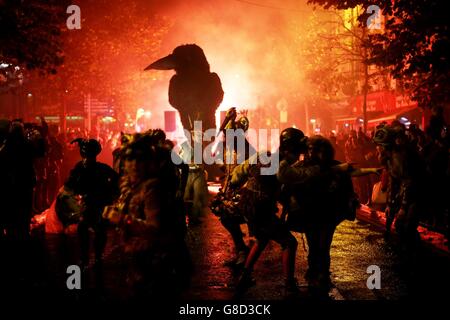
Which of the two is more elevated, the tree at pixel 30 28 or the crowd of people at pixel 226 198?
the tree at pixel 30 28

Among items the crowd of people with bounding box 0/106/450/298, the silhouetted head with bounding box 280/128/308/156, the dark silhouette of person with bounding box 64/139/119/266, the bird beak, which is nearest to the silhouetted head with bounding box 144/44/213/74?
the bird beak

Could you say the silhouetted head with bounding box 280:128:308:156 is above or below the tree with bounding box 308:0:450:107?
below

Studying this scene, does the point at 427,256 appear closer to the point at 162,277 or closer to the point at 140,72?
the point at 162,277

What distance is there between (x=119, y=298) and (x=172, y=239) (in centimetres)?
216

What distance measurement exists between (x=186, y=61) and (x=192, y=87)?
29.1 inches

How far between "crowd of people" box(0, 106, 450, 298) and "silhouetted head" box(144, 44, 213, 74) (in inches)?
201

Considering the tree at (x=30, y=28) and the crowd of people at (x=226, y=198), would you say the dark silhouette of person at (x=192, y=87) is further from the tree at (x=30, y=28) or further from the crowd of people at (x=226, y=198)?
the crowd of people at (x=226, y=198)

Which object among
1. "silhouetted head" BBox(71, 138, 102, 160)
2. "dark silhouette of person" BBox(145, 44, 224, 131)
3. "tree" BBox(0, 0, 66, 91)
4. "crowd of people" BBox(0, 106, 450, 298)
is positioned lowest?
"crowd of people" BBox(0, 106, 450, 298)

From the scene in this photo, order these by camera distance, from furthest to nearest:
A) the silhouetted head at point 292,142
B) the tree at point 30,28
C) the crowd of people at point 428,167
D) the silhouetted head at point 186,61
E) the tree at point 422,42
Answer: the silhouetted head at point 186,61
the tree at point 30,28
the tree at point 422,42
the crowd of people at point 428,167
the silhouetted head at point 292,142

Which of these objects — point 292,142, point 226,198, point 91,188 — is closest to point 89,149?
point 91,188

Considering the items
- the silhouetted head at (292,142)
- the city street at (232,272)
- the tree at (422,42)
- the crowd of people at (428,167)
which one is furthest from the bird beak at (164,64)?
the silhouetted head at (292,142)

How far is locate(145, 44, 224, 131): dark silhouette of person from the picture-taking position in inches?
559

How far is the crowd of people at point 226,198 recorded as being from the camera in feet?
14.3

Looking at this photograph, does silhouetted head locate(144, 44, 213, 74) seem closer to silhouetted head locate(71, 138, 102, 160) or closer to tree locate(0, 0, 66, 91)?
tree locate(0, 0, 66, 91)
